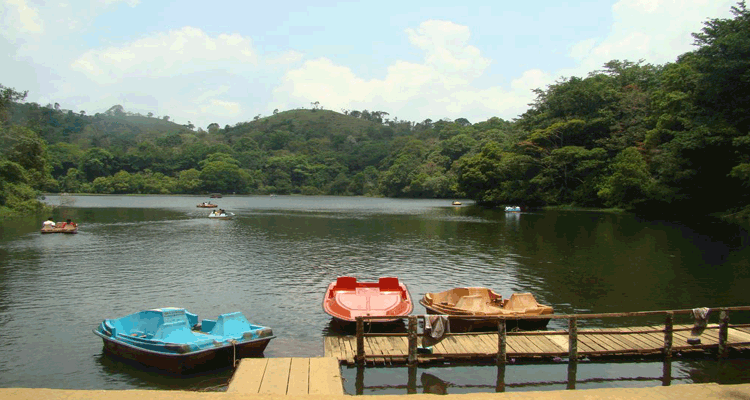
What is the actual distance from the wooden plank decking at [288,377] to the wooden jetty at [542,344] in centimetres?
208

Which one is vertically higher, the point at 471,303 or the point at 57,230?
the point at 471,303

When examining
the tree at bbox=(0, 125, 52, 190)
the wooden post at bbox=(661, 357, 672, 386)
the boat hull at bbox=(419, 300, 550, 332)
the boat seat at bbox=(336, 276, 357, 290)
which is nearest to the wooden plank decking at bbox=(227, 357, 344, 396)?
the boat hull at bbox=(419, 300, 550, 332)

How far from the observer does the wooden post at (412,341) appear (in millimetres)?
14102

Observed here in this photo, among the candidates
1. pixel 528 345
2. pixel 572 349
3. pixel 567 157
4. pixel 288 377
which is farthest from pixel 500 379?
pixel 567 157

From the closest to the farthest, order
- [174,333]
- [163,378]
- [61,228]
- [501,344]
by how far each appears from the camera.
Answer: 1. [163,378]
2. [501,344]
3. [174,333]
4. [61,228]

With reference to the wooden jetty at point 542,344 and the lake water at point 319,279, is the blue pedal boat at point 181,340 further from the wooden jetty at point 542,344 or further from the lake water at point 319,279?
the wooden jetty at point 542,344

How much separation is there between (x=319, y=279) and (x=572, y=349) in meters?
16.2

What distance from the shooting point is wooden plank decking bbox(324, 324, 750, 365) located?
14.5 m

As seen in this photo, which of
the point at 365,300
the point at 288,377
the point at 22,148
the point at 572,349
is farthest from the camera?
the point at 22,148

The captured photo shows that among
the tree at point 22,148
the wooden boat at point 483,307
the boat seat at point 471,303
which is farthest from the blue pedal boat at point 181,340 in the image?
the tree at point 22,148

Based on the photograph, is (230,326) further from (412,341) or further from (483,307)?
(483,307)

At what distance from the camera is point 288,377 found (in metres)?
11.7

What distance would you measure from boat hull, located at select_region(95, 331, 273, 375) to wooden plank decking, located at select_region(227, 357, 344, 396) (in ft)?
5.97

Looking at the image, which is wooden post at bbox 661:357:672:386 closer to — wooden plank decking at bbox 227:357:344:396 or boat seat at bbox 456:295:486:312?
boat seat at bbox 456:295:486:312
